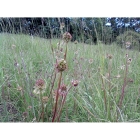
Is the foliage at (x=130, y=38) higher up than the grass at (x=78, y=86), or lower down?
higher up

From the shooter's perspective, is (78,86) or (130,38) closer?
(78,86)

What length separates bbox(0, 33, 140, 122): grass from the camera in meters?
0.56

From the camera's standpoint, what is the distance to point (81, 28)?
710mm

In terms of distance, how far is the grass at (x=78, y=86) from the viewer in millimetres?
556

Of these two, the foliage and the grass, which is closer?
the grass

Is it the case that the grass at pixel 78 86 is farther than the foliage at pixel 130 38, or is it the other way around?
the foliage at pixel 130 38

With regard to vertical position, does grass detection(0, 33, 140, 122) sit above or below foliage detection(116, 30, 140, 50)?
below

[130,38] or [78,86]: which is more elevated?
[130,38]

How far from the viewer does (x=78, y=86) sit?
0.68 m
